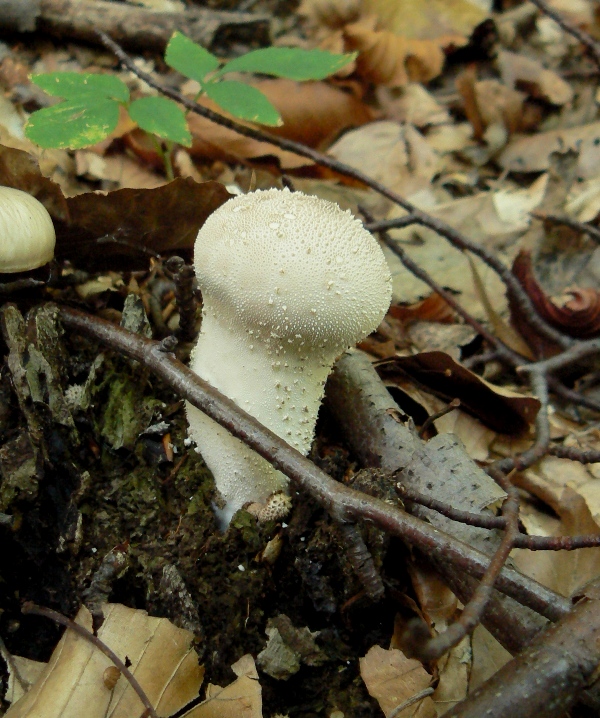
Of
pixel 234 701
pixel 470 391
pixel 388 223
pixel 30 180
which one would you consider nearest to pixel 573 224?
pixel 388 223

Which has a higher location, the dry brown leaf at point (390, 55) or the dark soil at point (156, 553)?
the dry brown leaf at point (390, 55)

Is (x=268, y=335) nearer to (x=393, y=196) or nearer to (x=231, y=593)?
(x=231, y=593)

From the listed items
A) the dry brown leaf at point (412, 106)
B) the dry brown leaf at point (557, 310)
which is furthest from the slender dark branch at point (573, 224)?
the dry brown leaf at point (412, 106)

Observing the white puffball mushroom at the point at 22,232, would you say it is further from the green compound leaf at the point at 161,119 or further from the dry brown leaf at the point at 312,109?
the dry brown leaf at the point at 312,109

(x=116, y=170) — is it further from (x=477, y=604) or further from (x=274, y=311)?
(x=477, y=604)

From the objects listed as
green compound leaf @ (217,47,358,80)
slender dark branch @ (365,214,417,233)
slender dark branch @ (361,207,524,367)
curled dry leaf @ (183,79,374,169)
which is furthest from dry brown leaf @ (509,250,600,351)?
curled dry leaf @ (183,79,374,169)

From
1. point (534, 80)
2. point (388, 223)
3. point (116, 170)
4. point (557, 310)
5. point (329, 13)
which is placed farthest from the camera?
point (329, 13)
